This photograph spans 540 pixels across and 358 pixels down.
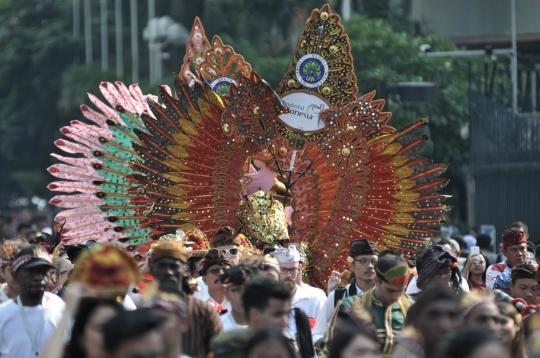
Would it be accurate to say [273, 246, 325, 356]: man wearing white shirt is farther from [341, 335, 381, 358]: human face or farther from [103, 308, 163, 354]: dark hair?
[103, 308, 163, 354]: dark hair

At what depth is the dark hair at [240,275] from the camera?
8070 millimetres

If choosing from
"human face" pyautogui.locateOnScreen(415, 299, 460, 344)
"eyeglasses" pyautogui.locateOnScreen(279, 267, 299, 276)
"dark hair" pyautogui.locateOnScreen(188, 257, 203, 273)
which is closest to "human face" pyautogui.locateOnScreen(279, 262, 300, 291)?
"eyeglasses" pyautogui.locateOnScreen(279, 267, 299, 276)

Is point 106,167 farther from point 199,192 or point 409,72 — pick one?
point 409,72

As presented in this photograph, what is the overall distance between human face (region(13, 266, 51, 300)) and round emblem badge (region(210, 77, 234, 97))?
6.52 meters

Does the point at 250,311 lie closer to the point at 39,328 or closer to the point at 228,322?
the point at 228,322

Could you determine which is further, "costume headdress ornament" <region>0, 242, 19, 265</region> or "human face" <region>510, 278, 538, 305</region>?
"human face" <region>510, 278, 538, 305</region>

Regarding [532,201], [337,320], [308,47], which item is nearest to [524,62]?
[532,201]

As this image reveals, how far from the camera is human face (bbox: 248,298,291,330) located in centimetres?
702

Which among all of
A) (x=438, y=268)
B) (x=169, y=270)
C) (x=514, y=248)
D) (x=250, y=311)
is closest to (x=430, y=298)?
(x=250, y=311)

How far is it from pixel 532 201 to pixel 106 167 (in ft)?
25.7

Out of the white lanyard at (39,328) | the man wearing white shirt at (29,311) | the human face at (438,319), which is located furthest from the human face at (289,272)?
the human face at (438,319)

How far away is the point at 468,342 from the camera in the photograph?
5488 millimetres

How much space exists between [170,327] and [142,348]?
0.67 meters

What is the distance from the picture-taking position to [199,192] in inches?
A: 515
